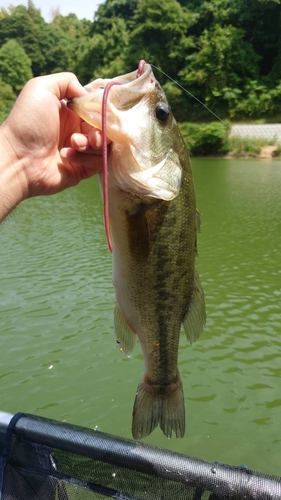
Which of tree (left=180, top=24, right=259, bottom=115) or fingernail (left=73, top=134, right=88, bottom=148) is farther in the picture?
tree (left=180, top=24, right=259, bottom=115)

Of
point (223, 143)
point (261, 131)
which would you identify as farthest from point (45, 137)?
point (261, 131)

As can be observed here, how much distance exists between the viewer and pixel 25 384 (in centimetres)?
588

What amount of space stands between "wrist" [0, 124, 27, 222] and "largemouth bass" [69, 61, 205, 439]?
442 millimetres

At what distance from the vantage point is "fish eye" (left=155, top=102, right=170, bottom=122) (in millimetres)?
1939

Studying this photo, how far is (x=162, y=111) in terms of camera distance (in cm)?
194

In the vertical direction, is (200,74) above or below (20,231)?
above

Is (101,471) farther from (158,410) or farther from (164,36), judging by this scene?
(164,36)

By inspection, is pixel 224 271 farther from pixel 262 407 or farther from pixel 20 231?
pixel 20 231

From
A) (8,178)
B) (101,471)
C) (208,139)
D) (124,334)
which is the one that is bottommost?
A: (208,139)

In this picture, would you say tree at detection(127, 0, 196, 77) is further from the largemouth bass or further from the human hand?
the largemouth bass

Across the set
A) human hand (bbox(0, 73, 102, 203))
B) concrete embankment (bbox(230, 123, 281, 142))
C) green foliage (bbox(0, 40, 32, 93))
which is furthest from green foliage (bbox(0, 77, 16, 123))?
human hand (bbox(0, 73, 102, 203))

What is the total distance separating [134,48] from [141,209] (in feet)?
168

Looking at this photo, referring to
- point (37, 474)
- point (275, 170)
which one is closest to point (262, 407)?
point (37, 474)

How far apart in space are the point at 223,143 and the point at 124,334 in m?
32.4
